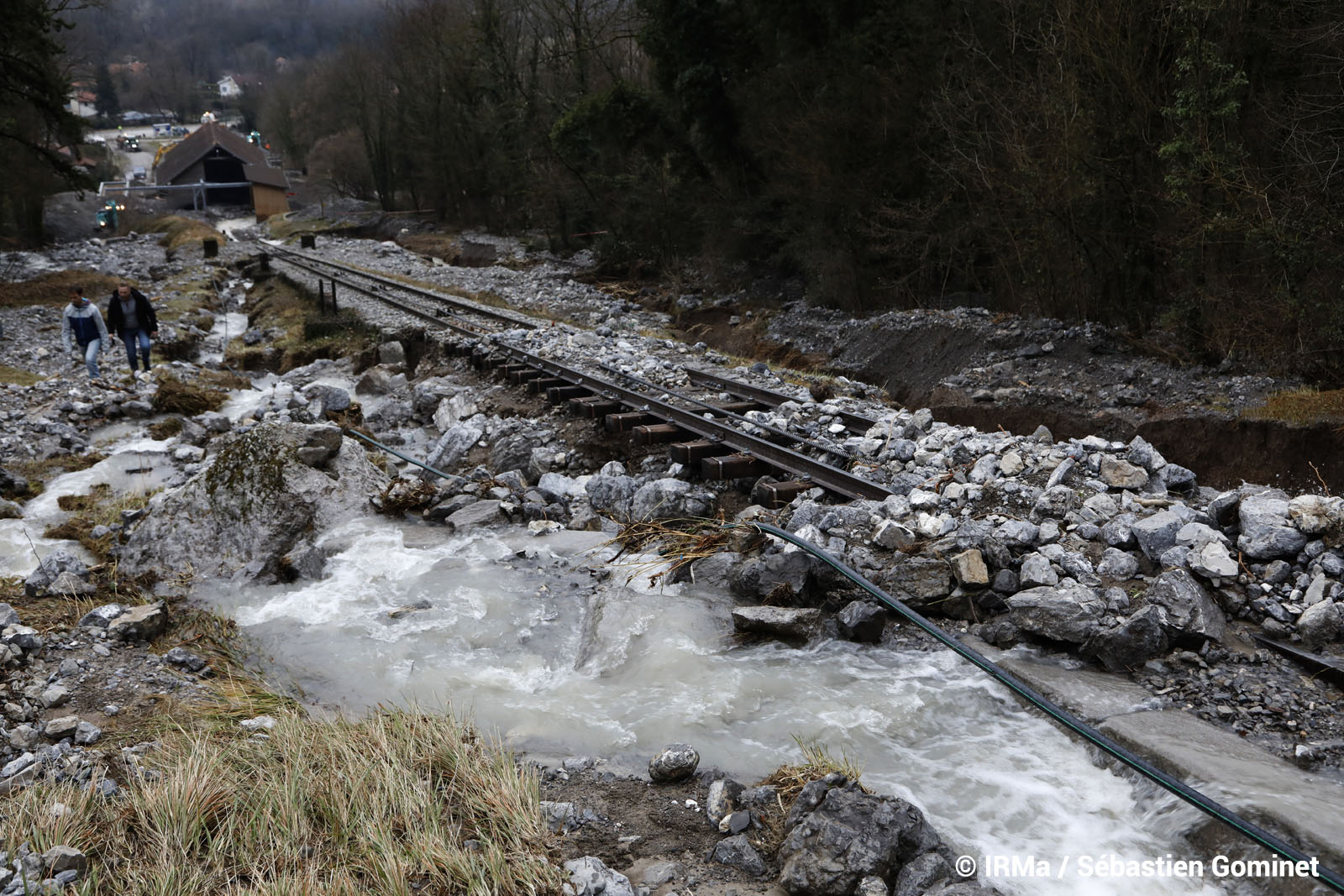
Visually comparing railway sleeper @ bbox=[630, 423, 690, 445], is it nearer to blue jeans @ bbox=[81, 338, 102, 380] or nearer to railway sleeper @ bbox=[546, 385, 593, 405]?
railway sleeper @ bbox=[546, 385, 593, 405]

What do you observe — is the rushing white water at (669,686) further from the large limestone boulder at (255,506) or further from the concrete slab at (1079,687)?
the large limestone boulder at (255,506)

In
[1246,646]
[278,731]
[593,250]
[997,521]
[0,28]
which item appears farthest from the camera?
[593,250]

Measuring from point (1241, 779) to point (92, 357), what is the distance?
15.2 meters

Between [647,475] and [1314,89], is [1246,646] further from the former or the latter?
[1314,89]

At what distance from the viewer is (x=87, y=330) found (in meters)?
13.6

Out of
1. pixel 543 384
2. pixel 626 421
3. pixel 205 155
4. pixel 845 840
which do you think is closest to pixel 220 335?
pixel 543 384

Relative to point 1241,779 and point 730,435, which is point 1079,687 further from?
point 730,435

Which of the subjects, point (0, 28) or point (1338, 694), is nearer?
point (1338, 694)

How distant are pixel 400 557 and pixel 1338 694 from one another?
256 inches

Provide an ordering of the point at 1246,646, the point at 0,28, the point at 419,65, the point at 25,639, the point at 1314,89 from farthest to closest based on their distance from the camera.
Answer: the point at 419,65, the point at 0,28, the point at 1314,89, the point at 25,639, the point at 1246,646

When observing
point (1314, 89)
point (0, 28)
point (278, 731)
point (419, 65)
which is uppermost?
point (419, 65)

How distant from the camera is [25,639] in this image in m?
5.22

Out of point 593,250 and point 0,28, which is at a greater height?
point 0,28

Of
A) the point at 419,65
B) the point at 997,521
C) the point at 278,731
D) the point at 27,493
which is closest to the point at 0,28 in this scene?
the point at 27,493
